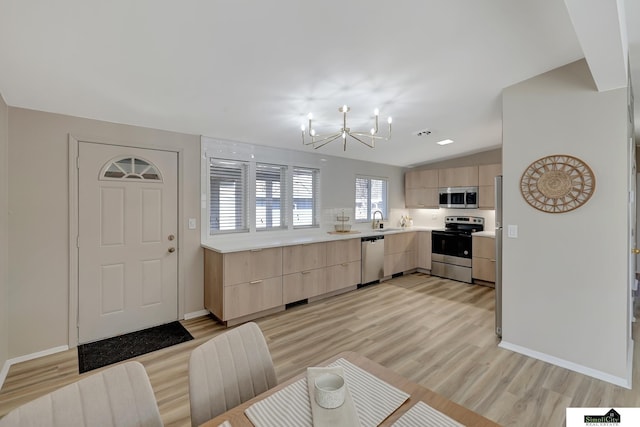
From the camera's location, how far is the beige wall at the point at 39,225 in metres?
2.55

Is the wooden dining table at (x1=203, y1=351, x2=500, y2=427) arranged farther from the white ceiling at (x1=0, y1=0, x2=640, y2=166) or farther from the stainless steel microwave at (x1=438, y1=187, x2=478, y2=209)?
the stainless steel microwave at (x1=438, y1=187, x2=478, y2=209)

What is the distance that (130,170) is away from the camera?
3.12 metres

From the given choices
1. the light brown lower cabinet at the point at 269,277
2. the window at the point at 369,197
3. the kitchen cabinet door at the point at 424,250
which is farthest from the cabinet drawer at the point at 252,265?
the kitchen cabinet door at the point at 424,250

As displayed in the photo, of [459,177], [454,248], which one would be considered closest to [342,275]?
[454,248]

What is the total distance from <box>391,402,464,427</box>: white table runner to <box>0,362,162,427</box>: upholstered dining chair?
33.6 inches

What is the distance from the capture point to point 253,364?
1300 millimetres

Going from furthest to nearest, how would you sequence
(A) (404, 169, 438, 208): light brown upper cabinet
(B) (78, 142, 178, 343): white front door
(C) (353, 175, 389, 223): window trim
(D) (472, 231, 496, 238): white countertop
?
(A) (404, 169, 438, 208): light brown upper cabinet, (C) (353, 175, 389, 223): window trim, (D) (472, 231, 496, 238): white countertop, (B) (78, 142, 178, 343): white front door

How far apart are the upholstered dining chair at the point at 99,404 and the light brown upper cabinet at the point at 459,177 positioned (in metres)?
5.62

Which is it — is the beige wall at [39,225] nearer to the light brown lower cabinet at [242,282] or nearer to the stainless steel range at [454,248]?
the light brown lower cabinet at [242,282]

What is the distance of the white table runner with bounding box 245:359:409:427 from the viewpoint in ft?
3.17

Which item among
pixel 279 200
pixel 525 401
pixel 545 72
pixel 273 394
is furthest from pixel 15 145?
pixel 545 72

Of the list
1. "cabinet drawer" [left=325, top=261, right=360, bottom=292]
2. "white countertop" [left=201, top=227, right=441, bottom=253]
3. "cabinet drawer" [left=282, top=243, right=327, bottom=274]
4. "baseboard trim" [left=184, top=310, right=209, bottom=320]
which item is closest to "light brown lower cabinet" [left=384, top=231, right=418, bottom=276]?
"white countertop" [left=201, top=227, right=441, bottom=253]

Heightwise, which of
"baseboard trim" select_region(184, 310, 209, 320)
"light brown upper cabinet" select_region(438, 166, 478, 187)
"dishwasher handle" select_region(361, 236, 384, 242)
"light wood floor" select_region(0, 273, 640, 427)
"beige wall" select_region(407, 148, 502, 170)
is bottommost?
"light wood floor" select_region(0, 273, 640, 427)

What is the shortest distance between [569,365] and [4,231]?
498 cm
